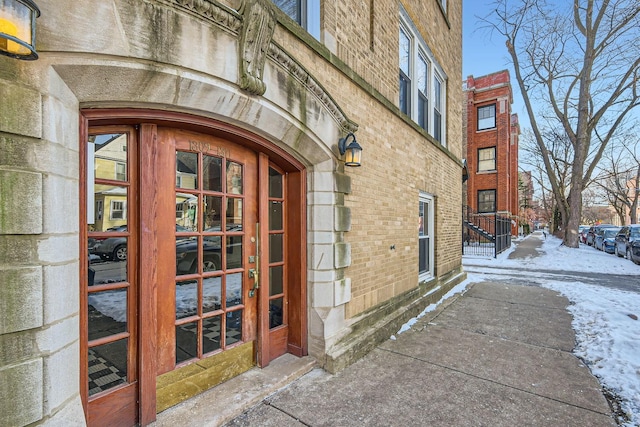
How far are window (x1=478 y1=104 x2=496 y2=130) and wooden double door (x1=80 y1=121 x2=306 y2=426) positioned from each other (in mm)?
25406

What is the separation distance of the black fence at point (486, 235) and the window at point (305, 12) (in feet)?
45.9

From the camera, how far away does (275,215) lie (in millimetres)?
3811

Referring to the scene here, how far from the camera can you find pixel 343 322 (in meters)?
3.97

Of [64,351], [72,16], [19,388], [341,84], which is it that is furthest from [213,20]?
[19,388]

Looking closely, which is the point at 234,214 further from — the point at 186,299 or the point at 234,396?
the point at 234,396

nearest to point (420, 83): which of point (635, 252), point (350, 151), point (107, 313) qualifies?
point (350, 151)

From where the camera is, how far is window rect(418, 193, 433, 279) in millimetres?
6826

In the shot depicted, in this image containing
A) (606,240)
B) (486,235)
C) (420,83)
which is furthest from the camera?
(486,235)

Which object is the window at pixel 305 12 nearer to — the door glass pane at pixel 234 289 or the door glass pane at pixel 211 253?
the door glass pane at pixel 211 253

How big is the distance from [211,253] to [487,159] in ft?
84.3

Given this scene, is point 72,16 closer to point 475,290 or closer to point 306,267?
point 306,267

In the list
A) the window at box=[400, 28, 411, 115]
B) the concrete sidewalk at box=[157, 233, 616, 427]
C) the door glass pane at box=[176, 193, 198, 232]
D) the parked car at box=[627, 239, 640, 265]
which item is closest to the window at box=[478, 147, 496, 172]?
the parked car at box=[627, 239, 640, 265]

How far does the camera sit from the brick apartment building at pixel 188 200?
1.72 meters

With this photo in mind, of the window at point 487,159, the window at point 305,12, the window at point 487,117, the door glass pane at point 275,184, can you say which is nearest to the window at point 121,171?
the door glass pane at point 275,184
